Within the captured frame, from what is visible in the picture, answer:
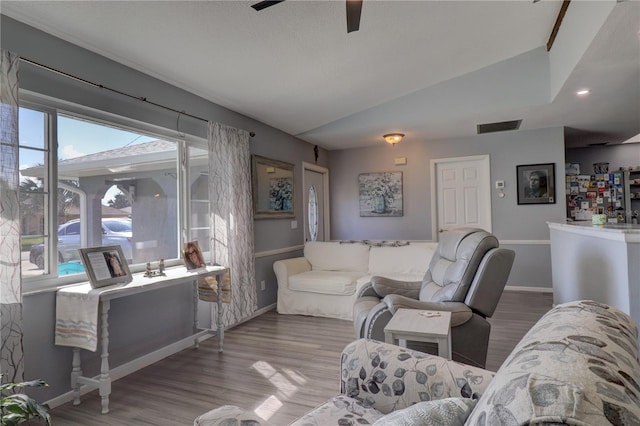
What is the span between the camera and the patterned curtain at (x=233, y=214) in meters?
3.54

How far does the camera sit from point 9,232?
1962mm

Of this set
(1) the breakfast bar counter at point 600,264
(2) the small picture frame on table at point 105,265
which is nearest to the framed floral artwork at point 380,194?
(1) the breakfast bar counter at point 600,264

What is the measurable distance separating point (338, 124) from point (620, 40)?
3.10 meters

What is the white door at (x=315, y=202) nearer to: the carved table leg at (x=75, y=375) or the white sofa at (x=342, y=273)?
the white sofa at (x=342, y=273)

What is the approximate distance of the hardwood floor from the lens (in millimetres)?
2168

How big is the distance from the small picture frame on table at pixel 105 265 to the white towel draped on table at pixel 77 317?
0.09 m

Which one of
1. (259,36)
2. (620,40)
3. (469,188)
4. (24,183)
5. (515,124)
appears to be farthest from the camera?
(469,188)

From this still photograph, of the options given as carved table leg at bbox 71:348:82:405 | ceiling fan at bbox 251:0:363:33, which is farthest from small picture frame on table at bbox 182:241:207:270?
ceiling fan at bbox 251:0:363:33

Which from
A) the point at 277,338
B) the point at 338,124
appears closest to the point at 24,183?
the point at 277,338

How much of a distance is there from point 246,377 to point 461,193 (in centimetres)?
434

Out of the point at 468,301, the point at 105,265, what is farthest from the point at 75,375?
the point at 468,301

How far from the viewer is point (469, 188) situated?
552 cm

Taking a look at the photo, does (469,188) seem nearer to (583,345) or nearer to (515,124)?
(515,124)

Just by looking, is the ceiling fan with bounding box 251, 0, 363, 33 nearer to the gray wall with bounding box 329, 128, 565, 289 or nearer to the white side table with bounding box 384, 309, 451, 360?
the white side table with bounding box 384, 309, 451, 360
